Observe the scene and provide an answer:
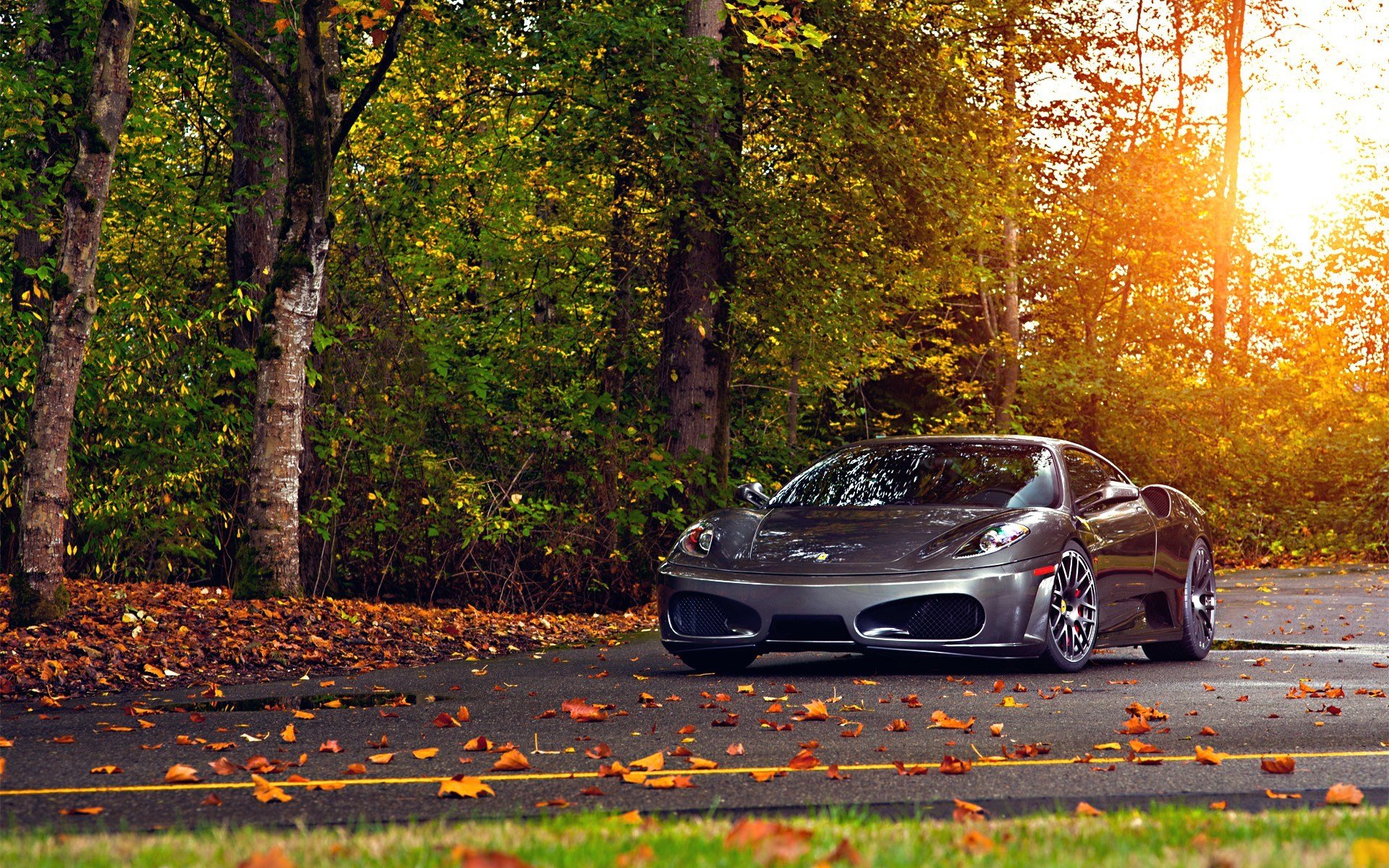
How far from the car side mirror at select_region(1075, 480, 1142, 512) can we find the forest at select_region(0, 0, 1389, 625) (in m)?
4.43

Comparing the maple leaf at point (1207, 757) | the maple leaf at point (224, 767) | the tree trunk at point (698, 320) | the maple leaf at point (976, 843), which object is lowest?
the maple leaf at point (224, 767)

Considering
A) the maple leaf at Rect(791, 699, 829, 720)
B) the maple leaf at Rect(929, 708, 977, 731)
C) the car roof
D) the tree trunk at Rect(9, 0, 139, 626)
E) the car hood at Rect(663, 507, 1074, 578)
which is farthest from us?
the tree trunk at Rect(9, 0, 139, 626)

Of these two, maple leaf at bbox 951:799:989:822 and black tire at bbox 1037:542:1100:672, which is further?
black tire at bbox 1037:542:1100:672

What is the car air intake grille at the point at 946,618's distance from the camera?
8.83 meters

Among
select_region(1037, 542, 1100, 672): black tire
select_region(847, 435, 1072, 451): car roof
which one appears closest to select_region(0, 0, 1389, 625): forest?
select_region(847, 435, 1072, 451): car roof

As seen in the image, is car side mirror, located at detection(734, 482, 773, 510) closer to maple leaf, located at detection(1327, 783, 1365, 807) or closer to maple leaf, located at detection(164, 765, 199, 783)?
maple leaf, located at detection(164, 765, 199, 783)

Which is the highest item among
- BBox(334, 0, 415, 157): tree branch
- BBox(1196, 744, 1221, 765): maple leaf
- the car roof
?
BBox(334, 0, 415, 157): tree branch

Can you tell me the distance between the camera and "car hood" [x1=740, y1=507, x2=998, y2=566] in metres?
8.98

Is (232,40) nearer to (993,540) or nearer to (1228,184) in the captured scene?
(993,540)

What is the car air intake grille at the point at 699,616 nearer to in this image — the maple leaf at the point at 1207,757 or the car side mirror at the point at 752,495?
the car side mirror at the point at 752,495

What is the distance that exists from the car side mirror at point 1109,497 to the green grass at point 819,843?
5.69 meters

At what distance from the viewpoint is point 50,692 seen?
8742 mm

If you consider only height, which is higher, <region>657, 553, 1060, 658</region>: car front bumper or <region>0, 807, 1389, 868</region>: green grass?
<region>657, 553, 1060, 658</region>: car front bumper

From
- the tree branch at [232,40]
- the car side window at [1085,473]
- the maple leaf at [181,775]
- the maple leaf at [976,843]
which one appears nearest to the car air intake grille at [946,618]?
the car side window at [1085,473]
